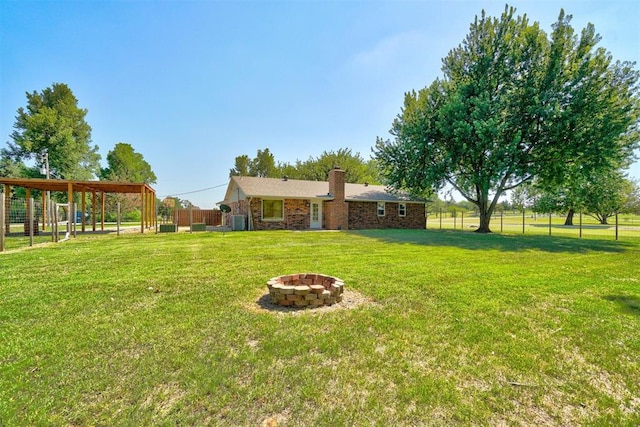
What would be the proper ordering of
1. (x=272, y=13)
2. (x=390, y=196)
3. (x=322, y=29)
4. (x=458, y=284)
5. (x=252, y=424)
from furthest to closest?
1. (x=390, y=196)
2. (x=322, y=29)
3. (x=272, y=13)
4. (x=458, y=284)
5. (x=252, y=424)

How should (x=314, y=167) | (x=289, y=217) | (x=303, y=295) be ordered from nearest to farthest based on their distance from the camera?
1. (x=303, y=295)
2. (x=289, y=217)
3. (x=314, y=167)

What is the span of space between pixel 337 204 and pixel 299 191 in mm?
2646

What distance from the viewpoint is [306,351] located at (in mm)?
2686

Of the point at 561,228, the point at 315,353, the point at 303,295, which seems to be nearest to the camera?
the point at 315,353

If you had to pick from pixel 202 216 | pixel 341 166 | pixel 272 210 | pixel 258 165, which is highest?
pixel 258 165

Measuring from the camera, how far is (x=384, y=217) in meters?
20.2

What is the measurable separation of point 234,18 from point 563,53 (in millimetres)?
16858

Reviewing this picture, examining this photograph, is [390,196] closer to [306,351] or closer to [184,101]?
[184,101]

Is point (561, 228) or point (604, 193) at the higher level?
point (604, 193)

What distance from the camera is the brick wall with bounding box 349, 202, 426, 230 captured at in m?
19.1

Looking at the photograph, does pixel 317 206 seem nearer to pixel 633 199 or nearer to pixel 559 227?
→ pixel 559 227

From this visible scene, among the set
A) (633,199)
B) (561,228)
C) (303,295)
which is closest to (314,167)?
(561,228)

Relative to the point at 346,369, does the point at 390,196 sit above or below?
above

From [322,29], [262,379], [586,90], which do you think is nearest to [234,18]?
[322,29]
